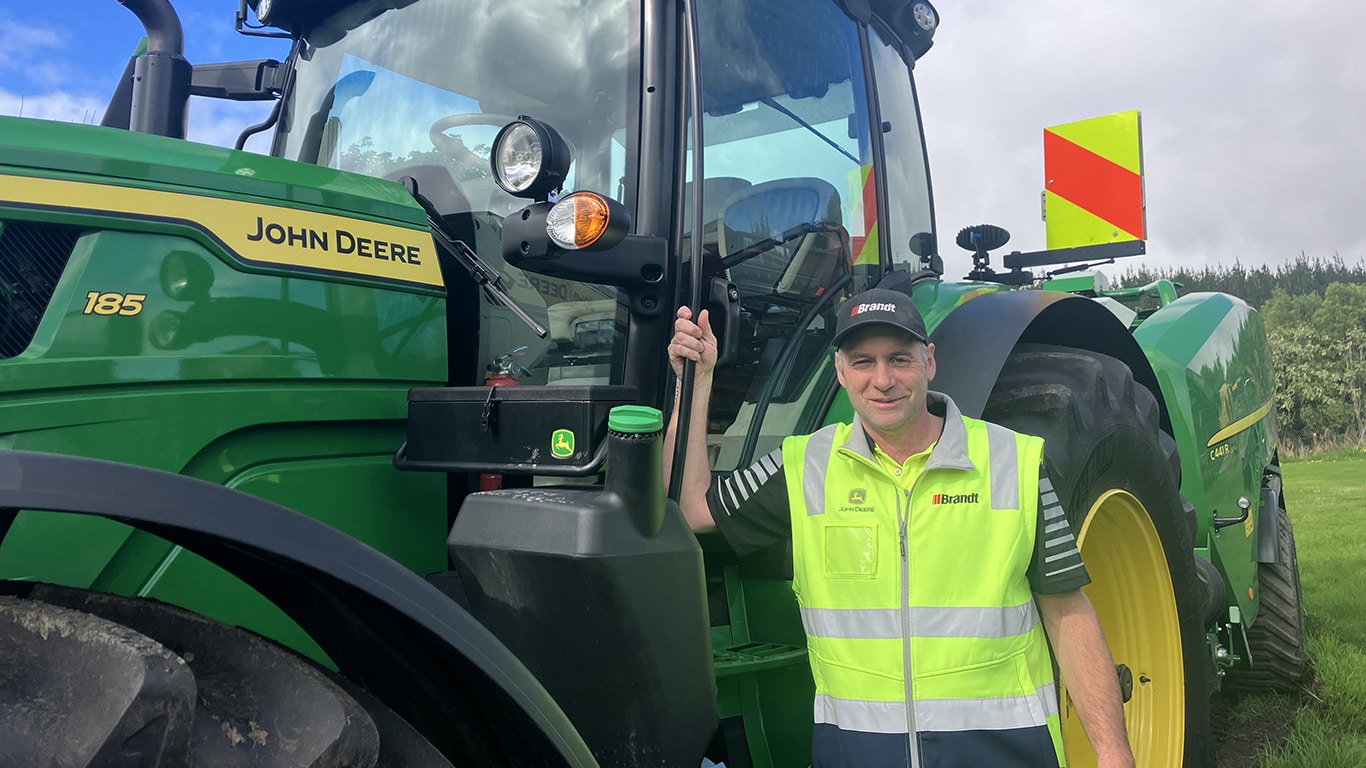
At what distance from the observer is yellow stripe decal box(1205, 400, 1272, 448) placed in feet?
12.7

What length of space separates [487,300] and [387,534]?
0.48m

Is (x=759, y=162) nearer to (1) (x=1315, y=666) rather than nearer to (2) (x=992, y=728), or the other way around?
(2) (x=992, y=728)

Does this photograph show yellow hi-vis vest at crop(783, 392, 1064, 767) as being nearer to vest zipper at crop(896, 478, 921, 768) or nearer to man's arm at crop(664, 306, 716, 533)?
vest zipper at crop(896, 478, 921, 768)

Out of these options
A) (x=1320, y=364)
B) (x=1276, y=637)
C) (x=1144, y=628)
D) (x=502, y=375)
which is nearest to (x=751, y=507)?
(x=502, y=375)

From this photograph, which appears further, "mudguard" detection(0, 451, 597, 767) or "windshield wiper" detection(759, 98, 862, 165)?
"windshield wiper" detection(759, 98, 862, 165)

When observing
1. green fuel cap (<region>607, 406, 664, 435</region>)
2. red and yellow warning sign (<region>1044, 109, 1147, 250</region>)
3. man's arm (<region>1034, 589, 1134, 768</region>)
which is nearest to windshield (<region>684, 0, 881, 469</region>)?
green fuel cap (<region>607, 406, 664, 435</region>)

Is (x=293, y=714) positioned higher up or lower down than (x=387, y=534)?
lower down

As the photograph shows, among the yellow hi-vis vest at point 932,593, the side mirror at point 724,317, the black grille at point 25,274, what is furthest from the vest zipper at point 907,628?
the black grille at point 25,274

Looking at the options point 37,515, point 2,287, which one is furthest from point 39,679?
point 2,287

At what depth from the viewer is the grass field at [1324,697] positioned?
3564 millimetres

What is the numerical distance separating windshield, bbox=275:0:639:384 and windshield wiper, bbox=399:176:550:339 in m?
0.02

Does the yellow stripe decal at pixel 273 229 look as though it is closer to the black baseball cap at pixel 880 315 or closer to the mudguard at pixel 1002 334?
the black baseball cap at pixel 880 315

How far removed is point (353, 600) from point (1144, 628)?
7.96 feet

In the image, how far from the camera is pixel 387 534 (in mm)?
1853
